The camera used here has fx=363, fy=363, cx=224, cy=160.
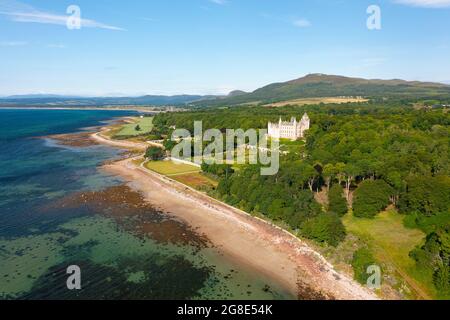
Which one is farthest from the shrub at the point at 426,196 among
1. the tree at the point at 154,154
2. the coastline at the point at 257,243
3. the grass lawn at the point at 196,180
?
the tree at the point at 154,154

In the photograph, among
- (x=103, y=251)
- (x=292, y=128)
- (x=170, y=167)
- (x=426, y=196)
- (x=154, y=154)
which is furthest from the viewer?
(x=292, y=128)

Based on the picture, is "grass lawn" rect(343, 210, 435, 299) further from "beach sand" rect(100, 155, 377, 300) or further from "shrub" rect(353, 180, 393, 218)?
"beach sand" rect(100, 155, 377, 300)

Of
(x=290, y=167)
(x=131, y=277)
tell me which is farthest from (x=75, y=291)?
(x=290, y=167)

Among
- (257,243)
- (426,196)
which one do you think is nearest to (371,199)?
(426,196)

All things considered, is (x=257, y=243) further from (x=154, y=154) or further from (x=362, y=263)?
(x=154, y=154)

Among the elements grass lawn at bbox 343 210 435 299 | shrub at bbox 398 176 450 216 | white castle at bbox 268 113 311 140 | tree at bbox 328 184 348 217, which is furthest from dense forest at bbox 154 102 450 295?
white castle at bbox 268 113 311 140
